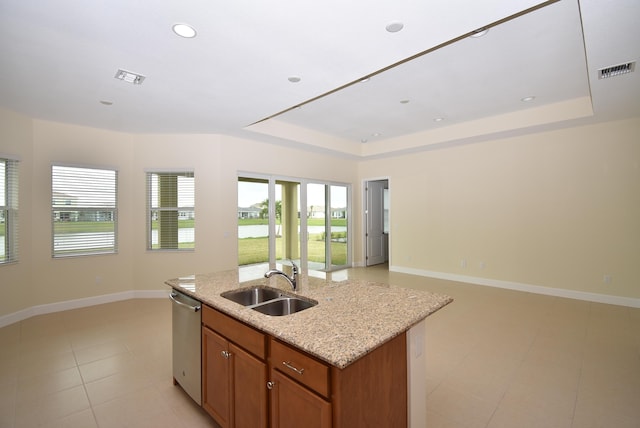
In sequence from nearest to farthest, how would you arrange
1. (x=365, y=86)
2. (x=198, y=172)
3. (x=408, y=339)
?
(x=408, y=339) → (x=365, y=86) → (x=198, y=172)

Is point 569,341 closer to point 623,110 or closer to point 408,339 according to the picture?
point 408,339

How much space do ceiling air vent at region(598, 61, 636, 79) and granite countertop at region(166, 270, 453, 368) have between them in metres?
2.90

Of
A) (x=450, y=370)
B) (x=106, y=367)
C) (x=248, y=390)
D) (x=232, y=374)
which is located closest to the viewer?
(x=248, y=390)

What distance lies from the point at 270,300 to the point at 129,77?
2.68 metres

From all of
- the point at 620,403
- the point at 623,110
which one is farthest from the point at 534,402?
the point at 623,110

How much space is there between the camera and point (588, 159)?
15.0ft

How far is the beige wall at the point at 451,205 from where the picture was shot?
13.8ft

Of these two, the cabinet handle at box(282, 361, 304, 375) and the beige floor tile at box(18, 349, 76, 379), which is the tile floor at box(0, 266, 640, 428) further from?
the cabinet handle at box(282, 361, 304, 375)

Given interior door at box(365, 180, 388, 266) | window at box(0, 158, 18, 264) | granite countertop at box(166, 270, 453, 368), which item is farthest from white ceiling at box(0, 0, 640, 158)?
interior door at box(365, 180, 388, 266)

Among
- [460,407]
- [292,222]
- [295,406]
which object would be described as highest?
[292,222]

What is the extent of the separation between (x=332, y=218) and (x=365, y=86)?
372 centimetres

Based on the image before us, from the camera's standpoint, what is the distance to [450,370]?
265cm

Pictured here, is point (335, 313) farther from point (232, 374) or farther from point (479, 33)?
point (479, 33)

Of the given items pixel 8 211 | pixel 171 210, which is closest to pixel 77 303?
pixel 8 211
